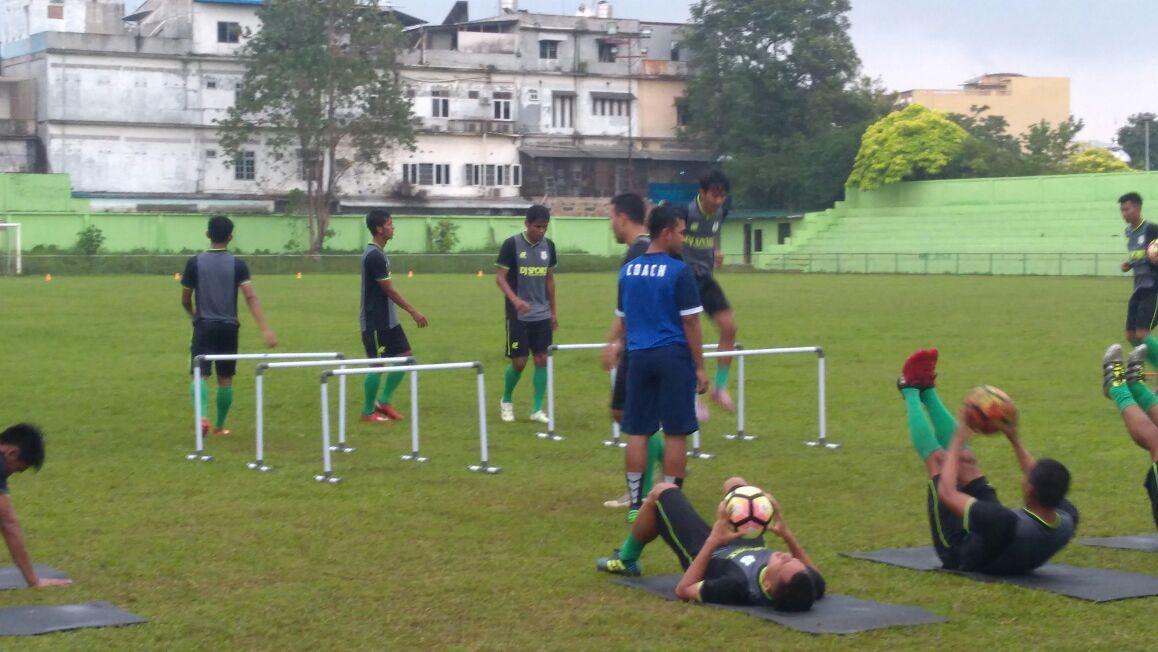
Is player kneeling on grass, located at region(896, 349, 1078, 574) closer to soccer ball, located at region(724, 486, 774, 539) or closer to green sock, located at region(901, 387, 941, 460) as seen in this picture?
green sock, located at region(901, 387, 941, 460)

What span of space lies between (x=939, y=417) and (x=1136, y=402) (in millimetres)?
1318

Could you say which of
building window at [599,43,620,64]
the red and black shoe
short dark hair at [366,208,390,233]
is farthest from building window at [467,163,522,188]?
the red and black shoe

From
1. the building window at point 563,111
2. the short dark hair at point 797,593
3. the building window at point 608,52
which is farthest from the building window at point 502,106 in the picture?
the short dark hair at point 797,593

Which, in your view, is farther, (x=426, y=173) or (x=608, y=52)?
(x=608, y=52)

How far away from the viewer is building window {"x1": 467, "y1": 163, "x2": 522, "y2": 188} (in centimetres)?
8362

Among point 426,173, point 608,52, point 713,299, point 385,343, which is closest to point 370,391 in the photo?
point 385,343

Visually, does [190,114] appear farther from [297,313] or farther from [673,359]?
[673,359]

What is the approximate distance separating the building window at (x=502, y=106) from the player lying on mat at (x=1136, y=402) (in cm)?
7726

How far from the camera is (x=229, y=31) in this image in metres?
78.1

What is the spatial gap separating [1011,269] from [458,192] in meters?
33.3

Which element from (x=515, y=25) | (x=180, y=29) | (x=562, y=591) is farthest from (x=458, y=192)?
(x=562, y=591)

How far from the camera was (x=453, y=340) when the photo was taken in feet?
85.1

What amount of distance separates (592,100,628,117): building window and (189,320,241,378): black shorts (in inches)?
2933

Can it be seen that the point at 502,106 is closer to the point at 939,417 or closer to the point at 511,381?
the point at 511,381
